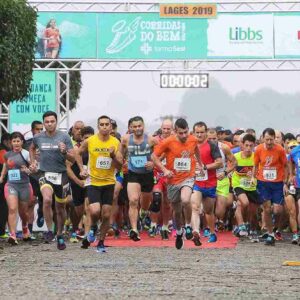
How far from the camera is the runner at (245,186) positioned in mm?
19000

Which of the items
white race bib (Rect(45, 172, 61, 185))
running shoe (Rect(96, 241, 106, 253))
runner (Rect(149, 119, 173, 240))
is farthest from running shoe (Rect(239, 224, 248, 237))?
running shoe (Rect(96, 241, 106, 253))

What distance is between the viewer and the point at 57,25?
29.4 m

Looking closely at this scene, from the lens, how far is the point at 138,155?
55.6 ft

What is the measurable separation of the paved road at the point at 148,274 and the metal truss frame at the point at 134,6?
14035 millimetres

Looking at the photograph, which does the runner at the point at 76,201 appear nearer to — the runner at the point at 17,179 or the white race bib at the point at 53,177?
the runner at the point at 17,179

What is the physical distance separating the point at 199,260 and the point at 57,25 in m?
16.7

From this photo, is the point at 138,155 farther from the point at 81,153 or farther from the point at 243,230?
the point at 243,230

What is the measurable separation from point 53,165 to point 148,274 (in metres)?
4.82

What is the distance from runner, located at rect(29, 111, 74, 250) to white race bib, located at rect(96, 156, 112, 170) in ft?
2.79

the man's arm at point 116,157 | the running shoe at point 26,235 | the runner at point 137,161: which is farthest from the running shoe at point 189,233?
the running shoe at point 26,235

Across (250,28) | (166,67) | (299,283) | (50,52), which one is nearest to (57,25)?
(50,52)

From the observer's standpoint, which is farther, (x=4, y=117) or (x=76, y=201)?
(x=4, y=117)

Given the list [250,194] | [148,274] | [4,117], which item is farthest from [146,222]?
[148,274]

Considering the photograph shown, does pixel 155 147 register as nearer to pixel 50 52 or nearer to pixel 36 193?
pixel 36 193
